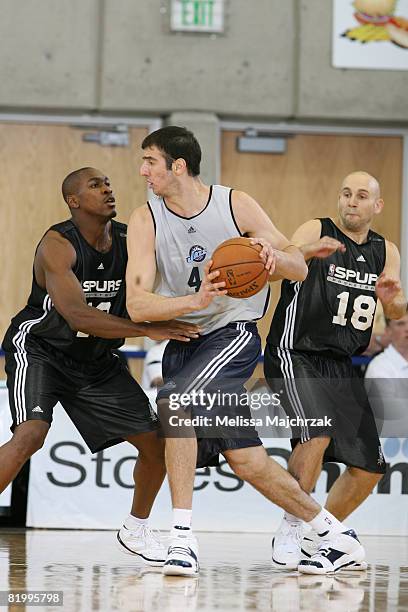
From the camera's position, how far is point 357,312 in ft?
20.1

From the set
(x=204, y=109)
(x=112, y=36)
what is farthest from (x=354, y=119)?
(x=112, y=36)

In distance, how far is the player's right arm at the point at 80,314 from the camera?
211 inches

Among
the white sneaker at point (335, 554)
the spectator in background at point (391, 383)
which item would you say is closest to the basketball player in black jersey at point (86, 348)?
the white sneaker at point (335, 554)

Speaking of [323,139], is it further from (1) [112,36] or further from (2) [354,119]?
(1) [112,36]

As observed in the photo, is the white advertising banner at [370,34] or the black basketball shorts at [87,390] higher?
the white advertising banner at [370,34]

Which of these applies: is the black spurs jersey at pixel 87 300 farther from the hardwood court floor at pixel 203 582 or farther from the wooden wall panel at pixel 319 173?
the wooden wall panel at pixel 319 173

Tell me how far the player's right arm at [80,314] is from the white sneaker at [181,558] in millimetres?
971

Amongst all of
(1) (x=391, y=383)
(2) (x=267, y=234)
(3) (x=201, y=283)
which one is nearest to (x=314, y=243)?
(2) (x=267, y=234)

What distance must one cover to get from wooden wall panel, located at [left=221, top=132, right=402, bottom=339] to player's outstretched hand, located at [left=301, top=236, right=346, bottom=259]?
17.5ft

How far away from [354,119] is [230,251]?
593cm

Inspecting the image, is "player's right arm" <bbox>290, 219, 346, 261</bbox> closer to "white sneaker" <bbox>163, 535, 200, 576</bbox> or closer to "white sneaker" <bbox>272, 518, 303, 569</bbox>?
"white sneaker" <bbox>272, 518, 303, 569</bbox>

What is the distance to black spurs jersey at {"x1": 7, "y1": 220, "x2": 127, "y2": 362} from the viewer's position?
225 inches

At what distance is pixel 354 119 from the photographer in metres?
10.7

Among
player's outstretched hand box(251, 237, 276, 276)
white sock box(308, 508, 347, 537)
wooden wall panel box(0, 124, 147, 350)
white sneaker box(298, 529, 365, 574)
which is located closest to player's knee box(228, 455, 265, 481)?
white sock box(308, 508, 347, 537)
